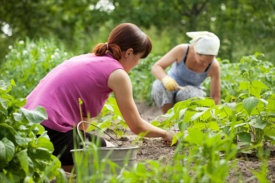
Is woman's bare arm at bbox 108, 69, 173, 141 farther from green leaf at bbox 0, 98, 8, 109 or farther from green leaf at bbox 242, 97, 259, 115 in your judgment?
green leaf at bbox 0, 98, 8, 109

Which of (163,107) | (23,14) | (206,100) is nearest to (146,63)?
(163,107)

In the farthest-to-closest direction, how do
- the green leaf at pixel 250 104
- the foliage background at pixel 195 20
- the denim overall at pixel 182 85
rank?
the foliage background at pixel 195 20
the denim overall at pixel 182 85
the green leaf at pixel 250 104

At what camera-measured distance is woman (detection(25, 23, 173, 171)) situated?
135 inches

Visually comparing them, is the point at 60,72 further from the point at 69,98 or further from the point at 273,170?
the point at 273,170

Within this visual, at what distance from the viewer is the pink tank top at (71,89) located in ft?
11.3

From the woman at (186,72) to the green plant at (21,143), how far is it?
2.97 meters

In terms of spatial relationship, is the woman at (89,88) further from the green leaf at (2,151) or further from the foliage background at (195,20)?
the foliage background at (195,20)

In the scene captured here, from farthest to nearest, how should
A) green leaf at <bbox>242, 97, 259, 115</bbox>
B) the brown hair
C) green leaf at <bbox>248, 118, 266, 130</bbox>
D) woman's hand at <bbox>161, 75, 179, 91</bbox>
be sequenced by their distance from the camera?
woman's hand at <bbox>161, 75, 179, 91</bbox> → the brown hair → green leaf at <bbox>248, 118, 266, 130</bbox> → green leaf at <bbox>242, 97, 259, 115</bbox>

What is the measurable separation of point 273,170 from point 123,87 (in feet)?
2.96

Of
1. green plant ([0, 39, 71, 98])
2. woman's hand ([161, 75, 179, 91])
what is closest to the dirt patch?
woman's hand ([161, 75, 179, 91])

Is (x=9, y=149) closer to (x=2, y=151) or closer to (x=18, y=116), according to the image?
(x=2, y=151)

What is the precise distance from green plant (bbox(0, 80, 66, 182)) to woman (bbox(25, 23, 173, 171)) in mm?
555

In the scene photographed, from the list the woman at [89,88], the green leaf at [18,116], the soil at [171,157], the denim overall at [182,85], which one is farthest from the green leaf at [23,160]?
the denim overall at [182,85]

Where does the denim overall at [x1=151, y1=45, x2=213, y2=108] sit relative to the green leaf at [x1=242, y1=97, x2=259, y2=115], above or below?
below
